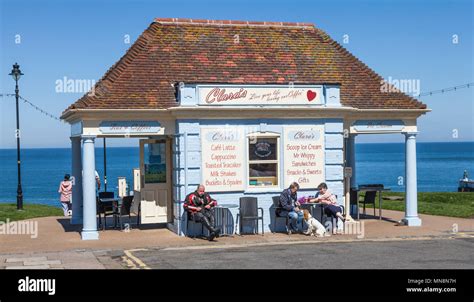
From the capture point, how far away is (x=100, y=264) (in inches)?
599

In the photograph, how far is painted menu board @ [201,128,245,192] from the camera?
20.0 m

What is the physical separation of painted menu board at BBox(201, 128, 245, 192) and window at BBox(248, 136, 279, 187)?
377 millimetres

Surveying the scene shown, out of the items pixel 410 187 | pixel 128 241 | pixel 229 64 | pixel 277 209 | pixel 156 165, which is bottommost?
pixel 128 241

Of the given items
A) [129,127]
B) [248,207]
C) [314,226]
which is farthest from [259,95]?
[314,226]

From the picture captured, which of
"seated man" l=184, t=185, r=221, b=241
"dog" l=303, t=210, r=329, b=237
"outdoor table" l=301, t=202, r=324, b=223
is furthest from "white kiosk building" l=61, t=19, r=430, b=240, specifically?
"dog" l=303, t=210, r=329, b=237

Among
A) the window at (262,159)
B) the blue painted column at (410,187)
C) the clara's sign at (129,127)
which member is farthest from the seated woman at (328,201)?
the clara's sign at (129,127)

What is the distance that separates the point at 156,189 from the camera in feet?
71.0

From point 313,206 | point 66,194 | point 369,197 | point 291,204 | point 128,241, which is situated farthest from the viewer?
point 66,194

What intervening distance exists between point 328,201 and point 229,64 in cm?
490

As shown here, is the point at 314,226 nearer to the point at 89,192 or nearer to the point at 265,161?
the point at 265,161

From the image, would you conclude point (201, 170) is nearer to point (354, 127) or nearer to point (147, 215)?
point (147, 215)

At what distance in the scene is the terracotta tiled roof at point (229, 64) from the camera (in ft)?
67.4

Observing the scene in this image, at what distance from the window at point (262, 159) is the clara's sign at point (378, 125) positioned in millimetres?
2650
